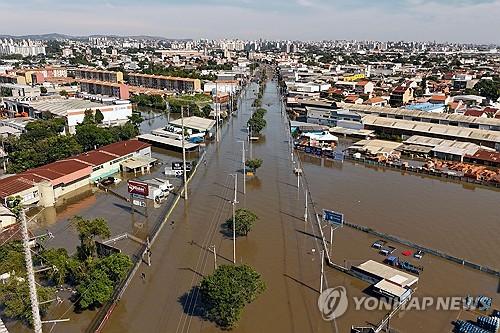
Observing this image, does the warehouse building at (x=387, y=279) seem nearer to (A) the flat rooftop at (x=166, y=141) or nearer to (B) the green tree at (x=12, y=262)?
(B) the green tree at (x=12, y=262)

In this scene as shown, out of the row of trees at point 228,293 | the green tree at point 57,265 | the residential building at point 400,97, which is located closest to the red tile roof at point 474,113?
the residential building at point 400,97

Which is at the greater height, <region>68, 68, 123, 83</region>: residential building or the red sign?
<region>68, 68, 123, 83</region>: residential building

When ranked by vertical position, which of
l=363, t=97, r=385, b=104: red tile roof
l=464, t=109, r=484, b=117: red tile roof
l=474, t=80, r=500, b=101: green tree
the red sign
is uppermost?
l=474, t=80, r=500, b=101: green tree

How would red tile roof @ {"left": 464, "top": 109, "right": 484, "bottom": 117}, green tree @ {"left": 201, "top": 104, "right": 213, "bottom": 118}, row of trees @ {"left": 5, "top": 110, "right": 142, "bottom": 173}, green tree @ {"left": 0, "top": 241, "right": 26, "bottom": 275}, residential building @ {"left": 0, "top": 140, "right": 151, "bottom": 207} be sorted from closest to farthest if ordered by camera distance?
1. green tree @ {"left": 0, "top": 241, "right": 26, "bottom": 275}
2. residential building @ {"left": 0, "top": 140, "right": 151, "bottom": 207}
3. row of trees @ {"left": 5, "top": 110, "right": 142, "bottom": 173}
4. red tile roof @ {"left": 464, "top": 109, "right": 484, "bottom": 117}
5. green tree @ {"left": 201, "top": 104, "right": 213, "bottom": 118}

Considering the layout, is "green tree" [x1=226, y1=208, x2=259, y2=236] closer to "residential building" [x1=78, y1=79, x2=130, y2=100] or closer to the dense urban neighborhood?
the dense urban neighborhood

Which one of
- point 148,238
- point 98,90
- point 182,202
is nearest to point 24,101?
point 98,90

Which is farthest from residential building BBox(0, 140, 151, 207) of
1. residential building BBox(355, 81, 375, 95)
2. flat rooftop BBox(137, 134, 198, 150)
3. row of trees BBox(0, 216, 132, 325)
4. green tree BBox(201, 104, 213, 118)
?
residential building BBox(355, 81, 375, 95)

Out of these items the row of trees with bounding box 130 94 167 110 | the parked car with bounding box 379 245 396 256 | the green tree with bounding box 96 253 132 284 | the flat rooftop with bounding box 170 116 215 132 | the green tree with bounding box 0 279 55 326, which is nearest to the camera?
the green tree with bounding box 0 279 55 326

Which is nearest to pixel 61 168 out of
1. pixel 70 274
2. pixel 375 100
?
pixel 70 274
